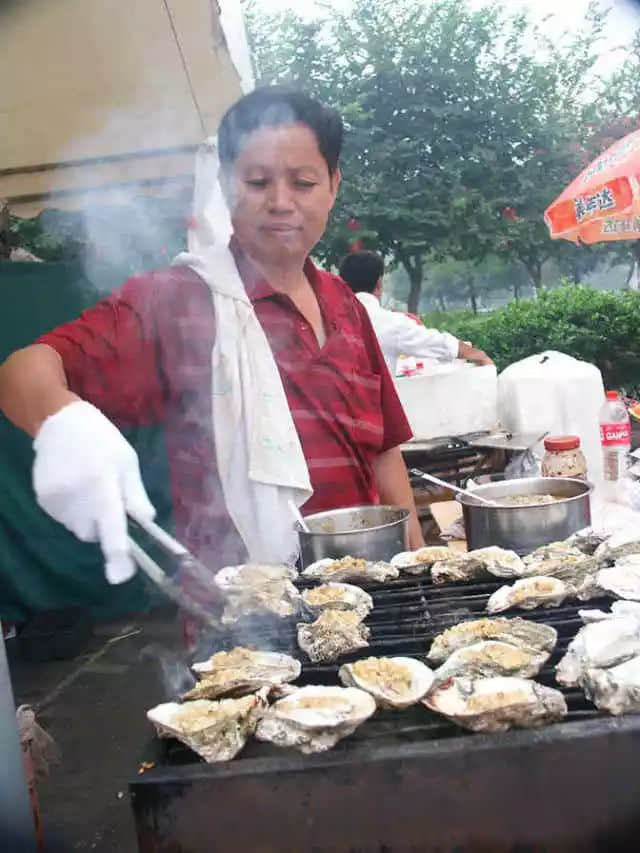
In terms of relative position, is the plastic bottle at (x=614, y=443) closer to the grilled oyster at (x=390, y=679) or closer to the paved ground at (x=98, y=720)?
the grilled oyster at (x=390, y=679)

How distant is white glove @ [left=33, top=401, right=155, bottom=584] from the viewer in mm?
1368

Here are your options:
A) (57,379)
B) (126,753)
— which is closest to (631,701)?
(57,379)

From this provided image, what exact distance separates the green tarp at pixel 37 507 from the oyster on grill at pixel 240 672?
11.7 feet

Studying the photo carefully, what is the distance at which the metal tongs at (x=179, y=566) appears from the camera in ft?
4.44

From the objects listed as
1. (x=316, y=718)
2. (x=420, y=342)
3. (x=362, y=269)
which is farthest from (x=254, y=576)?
(x=362, y=269)

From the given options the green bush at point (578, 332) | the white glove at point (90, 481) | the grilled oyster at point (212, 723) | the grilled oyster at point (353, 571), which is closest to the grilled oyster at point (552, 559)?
the grilled oyster at point (353, 571)

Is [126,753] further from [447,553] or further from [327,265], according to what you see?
[327,265]

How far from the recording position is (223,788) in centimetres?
108

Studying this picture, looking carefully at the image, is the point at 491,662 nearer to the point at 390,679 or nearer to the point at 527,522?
the point at 390,679

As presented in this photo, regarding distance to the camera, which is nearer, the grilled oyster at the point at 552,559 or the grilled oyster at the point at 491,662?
the grilled oyster at the point at 491,662

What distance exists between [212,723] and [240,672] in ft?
0.66

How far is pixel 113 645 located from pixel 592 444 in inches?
132

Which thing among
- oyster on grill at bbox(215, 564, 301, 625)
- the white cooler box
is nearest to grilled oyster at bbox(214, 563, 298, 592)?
oyster on grill at bbox(215, 564, 301, 625)

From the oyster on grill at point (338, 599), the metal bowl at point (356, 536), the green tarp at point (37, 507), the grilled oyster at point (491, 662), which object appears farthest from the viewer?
the green tarp at point (37, 507)
